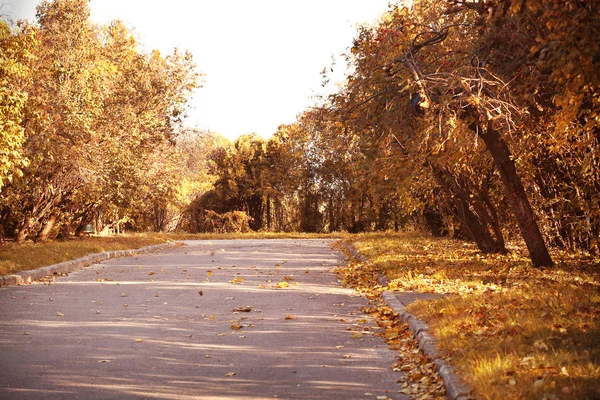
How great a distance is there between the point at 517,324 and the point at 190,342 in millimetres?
3699

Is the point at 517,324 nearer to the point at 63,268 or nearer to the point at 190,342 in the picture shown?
the point at 190,342

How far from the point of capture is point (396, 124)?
49.9 feet

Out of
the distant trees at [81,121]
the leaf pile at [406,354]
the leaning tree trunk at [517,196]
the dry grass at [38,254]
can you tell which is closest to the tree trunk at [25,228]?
the distant trees at [81,121]

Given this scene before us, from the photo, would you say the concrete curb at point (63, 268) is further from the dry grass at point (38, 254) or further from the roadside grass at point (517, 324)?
the roadside grass at point (517, 324)

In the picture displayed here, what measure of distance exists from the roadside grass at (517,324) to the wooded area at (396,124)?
2094 millimetres

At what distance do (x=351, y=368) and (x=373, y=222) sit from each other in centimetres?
4126

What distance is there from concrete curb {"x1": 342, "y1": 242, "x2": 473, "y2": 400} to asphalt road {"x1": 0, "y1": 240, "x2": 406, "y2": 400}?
418 mm

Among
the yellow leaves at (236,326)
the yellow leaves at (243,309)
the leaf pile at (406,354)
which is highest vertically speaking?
the yellow leaves at (243,309)

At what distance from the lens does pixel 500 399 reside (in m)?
5.38

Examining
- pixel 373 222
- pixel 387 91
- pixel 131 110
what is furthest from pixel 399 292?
pixel 373 222

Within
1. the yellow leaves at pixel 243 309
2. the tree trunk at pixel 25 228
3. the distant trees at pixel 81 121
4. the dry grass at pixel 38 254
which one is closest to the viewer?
the yellow leaves at pixel 243 309

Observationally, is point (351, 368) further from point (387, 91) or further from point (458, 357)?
point (387, 91)

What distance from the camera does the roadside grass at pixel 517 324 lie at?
19.0 ft

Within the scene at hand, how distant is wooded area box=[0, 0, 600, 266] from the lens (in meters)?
12.7
